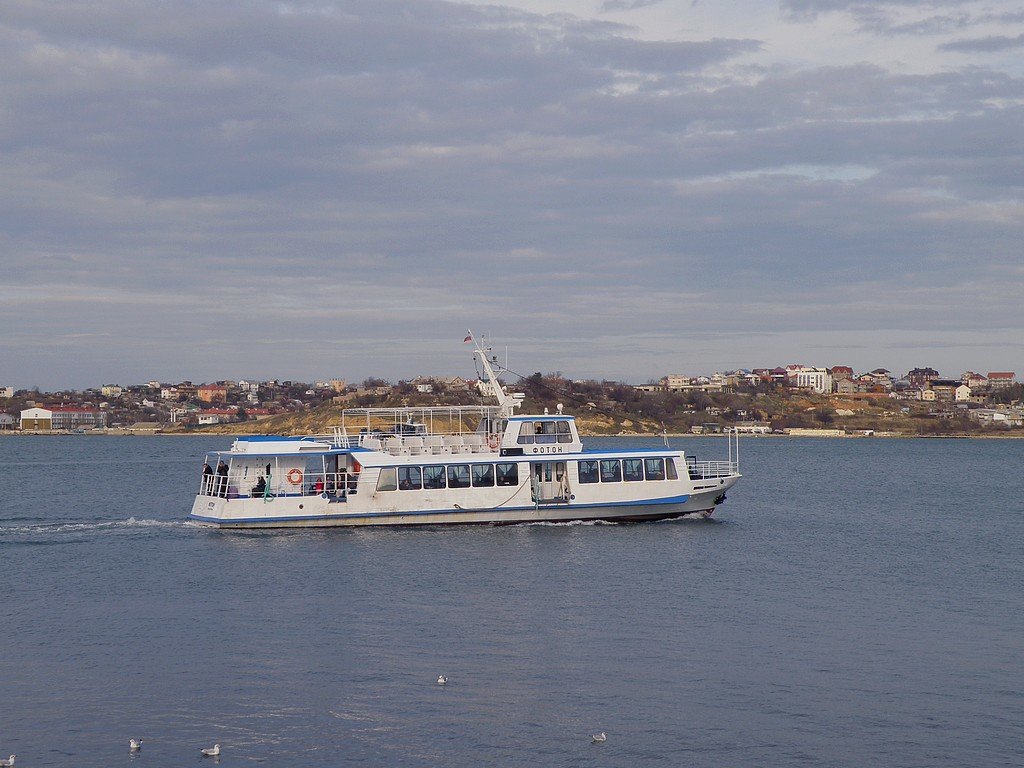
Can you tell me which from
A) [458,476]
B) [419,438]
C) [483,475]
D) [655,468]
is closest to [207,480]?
[419,438]

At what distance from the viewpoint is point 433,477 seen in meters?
56.5

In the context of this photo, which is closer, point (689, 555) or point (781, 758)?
point (781, 758)

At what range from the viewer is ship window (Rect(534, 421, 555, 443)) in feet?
191

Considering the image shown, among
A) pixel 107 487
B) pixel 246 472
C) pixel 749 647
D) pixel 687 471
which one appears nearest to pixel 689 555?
pixel 687 471

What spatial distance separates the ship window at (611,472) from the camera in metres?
57.6

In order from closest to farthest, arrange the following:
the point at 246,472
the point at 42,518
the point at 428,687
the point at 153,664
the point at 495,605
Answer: the point at 428,687 < the point at 153,664 < the point at 495,605 < the point at 246,472 < the point at 42,518

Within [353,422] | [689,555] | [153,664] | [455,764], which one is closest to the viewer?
[455,764]

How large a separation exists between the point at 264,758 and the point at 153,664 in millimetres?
8284

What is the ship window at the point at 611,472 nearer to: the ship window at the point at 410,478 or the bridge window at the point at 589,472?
the bridge window at the point at 589,472

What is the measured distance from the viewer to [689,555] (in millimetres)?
48875

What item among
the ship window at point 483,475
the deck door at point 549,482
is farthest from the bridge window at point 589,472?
the ship window at point 483,475

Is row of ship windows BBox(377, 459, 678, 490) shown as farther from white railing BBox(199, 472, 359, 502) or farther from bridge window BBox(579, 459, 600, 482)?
white railing BBox(199, 472, 359, 502)

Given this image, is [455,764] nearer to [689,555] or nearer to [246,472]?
[689,555]

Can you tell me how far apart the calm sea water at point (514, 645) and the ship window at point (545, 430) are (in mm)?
4579
